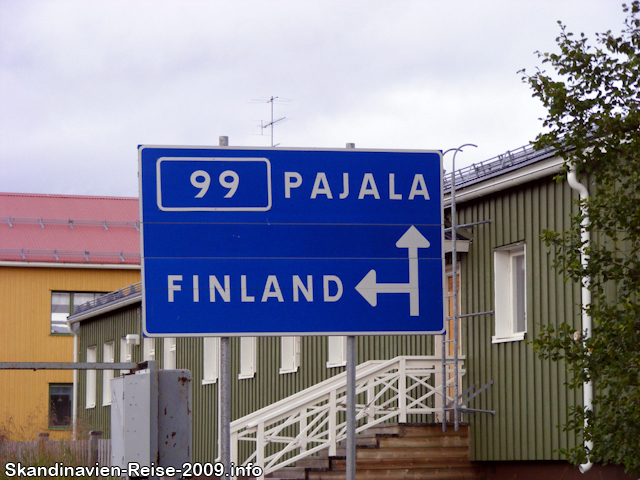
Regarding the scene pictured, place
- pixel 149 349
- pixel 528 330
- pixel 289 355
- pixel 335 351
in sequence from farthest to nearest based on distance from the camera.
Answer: pixel 149 349 → pixel 289 355 → pixel 335 351 → pixel 528 330

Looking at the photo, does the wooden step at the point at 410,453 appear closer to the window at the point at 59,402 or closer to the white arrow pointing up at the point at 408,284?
the white arrow pointing up at the point at 408,284

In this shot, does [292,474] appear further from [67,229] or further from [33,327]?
[67,229]

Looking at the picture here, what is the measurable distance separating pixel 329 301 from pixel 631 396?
2524 mm

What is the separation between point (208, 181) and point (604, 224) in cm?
326

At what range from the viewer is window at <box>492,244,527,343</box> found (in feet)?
47.7

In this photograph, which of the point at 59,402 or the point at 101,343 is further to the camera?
the point at 59,402

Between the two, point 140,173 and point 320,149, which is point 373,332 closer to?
point 320,149

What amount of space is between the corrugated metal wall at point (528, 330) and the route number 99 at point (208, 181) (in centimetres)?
757

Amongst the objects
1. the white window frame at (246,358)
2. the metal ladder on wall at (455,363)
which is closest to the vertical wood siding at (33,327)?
the white window frame at (246,358)

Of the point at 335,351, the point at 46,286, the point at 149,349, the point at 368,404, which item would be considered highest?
the point at 46,286

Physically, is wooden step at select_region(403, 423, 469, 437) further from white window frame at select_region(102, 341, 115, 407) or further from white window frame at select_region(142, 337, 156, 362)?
white window frame at select_region(102, 341, 115, 407)

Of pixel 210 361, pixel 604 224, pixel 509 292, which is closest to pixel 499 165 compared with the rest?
pixel 509 292

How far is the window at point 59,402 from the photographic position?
3825 centimetres

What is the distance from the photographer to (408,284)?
5.60 m
